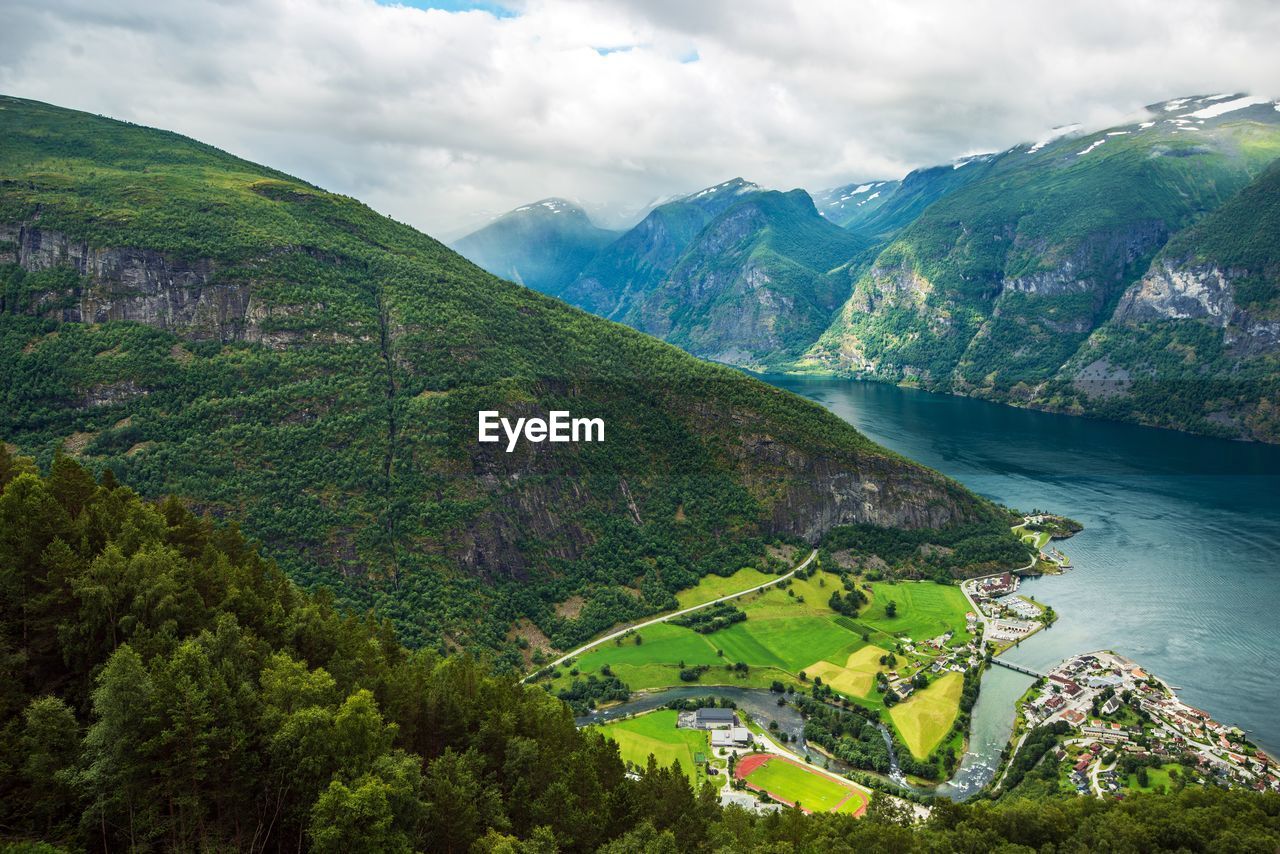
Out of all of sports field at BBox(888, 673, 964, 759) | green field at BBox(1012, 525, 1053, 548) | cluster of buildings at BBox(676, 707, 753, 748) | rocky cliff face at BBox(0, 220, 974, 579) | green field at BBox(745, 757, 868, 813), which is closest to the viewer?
green field at BBox(745, 757, 868, 813)

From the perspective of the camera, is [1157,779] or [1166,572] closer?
[1157,779]

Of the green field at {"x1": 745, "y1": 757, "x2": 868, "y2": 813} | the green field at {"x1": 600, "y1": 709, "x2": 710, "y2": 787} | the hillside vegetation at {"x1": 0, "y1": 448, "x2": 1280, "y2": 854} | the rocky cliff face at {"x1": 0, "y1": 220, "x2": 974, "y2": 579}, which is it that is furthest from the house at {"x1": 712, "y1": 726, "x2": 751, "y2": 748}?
the rocky cliff face at {"x1": 0, "y1": 220, "x2": 974, "y2": 579}

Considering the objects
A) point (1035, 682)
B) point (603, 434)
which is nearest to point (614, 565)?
point (603, 434)

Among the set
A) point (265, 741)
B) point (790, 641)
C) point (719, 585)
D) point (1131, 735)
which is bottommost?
point (790, 641)

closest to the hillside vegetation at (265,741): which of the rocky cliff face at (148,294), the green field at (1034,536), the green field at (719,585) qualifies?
the green field at (719,585)

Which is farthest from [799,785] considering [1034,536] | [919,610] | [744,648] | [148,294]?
[148,294]

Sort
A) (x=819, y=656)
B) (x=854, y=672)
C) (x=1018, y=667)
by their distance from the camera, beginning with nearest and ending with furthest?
(x=854, y=672) < (x=1018, y=667) < (x=819, y=656)

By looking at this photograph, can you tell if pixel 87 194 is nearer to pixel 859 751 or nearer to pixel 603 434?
pixel 603 434

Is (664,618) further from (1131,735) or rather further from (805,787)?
(1131,735)

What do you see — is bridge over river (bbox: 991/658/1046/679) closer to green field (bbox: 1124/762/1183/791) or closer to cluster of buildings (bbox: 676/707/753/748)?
green field (bbox: 1124/762/1183/791)
